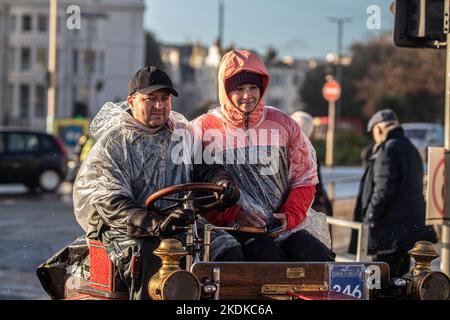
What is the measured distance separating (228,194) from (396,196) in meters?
4.08

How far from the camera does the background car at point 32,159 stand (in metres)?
24.7

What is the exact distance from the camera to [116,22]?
42.5 m

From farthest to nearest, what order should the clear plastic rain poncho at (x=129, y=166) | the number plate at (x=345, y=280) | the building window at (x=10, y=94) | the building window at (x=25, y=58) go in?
the building window at (x=10, y=94) → the building window at (x=25, y=58) → the clear plastic rain poncho at (x=129, y=166) → the number plate at (x=345, y=280)

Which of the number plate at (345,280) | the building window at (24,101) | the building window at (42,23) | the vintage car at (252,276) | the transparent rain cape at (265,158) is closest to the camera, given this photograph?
the vintage car at (252,276)

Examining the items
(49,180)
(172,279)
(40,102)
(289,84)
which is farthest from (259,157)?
(289,84)

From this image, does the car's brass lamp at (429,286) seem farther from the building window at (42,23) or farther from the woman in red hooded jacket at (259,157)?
the building window at (42,23)

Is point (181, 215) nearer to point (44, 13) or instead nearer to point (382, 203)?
point (382, 203)

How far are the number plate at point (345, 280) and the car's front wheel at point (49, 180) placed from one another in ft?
67.8

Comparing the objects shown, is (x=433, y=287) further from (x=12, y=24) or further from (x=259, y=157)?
(x=12, y=24)

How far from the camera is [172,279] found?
4391 mm

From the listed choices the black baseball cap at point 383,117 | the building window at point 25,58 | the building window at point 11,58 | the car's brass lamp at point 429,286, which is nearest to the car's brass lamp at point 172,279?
the car's brass lamp at point 429,286

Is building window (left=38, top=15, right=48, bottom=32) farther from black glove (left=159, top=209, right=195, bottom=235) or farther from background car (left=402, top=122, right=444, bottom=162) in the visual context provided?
black glove (left=159, top=209, right=195, bottom=235)

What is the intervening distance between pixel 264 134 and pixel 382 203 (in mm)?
3182

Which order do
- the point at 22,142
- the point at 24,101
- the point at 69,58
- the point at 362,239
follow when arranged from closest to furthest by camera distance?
the point at 362,239, the point at 22,142, the point at 69,58, the point at 24,101
